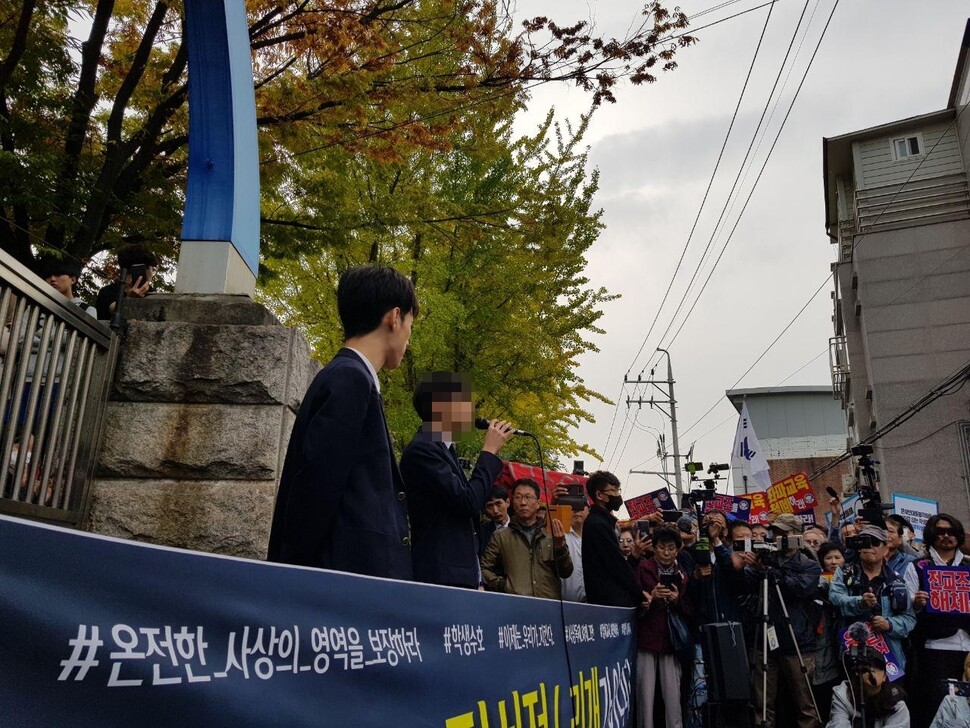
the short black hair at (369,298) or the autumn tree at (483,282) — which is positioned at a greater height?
the autumn tree at (483,282)

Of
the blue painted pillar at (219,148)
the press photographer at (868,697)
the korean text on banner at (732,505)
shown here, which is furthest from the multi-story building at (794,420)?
the blue painted pillar at (219,148)

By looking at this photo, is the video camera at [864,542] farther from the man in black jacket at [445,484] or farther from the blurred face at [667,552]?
the man in black jacket at [445,484]

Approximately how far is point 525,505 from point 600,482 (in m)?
0.63

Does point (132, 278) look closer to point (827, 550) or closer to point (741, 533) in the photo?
point (741, 533)

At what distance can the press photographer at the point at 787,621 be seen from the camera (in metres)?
6.15

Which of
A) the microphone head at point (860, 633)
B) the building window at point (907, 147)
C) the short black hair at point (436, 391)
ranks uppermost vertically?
the building window at point (907, 147)

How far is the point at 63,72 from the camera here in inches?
234

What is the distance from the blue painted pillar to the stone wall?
1.73 ft

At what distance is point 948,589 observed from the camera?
5688mm

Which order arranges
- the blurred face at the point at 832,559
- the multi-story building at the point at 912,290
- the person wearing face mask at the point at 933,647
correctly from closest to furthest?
1. the person wearing face mask at the point at 933,647
2. the blurred face at the point at 832,559
3. the multi-story building at the point at 912,290

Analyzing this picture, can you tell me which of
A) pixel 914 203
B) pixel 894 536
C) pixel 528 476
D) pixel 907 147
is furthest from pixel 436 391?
pixel 907 147

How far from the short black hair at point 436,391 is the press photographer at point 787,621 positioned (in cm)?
420

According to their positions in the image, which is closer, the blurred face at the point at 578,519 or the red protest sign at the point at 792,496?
the blurred face at the point at 578,519

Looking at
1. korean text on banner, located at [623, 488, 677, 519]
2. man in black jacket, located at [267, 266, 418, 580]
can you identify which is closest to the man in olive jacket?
man in black jacket, located at [267, 266, 418, 580]
